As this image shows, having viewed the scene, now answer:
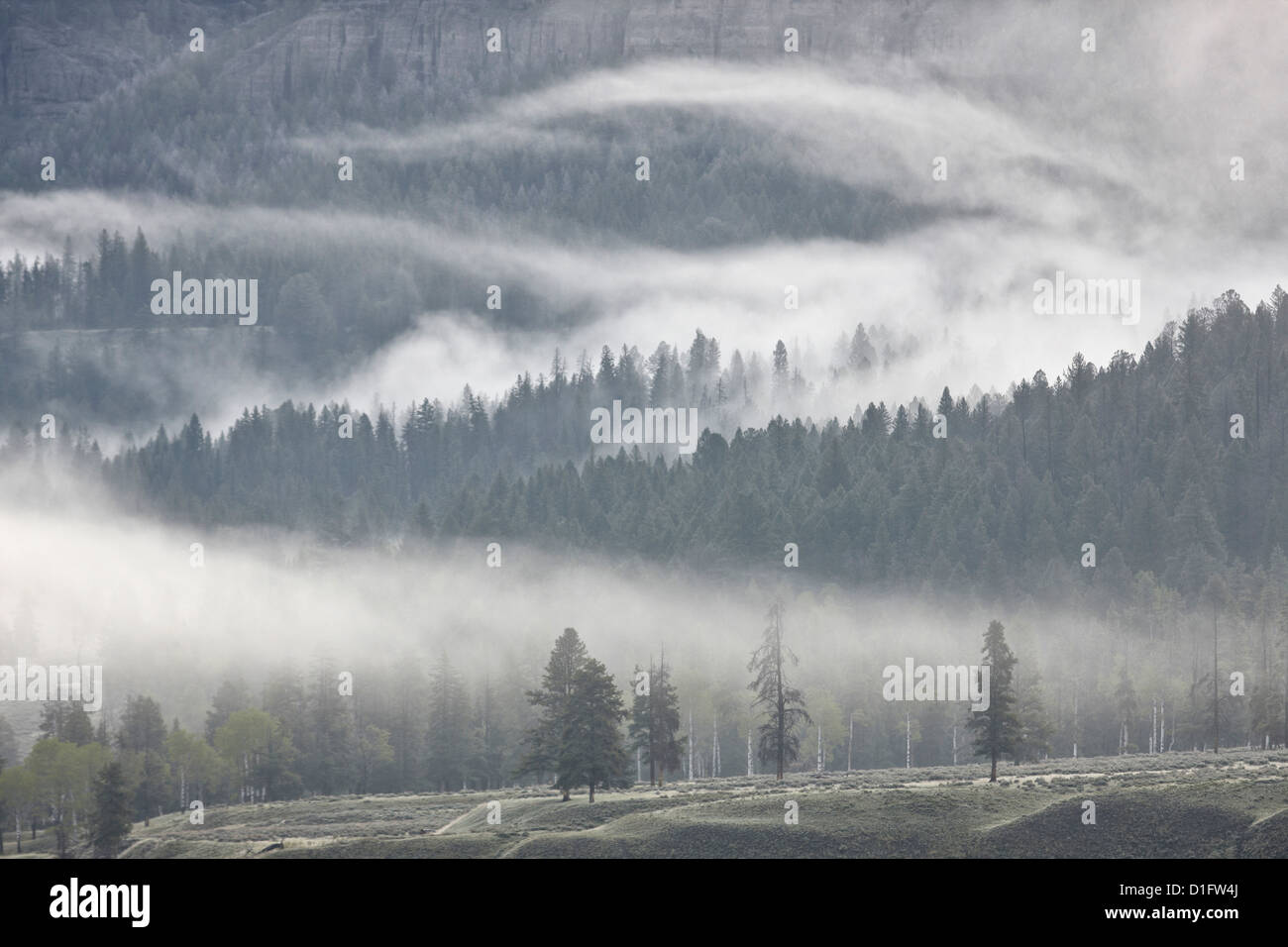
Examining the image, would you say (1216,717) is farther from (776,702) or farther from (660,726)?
(660,726)

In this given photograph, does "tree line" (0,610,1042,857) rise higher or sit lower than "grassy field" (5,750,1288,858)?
higher

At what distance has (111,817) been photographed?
420 feet

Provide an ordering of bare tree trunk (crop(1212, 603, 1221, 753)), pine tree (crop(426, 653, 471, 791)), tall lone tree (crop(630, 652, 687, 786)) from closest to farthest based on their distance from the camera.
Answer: tall lone tree (crop(630, 652, 687, 786)), bare tree trunk (crop(1212, 603, 1221, 753)), pine tree (crop(426, 653, 471, 791))

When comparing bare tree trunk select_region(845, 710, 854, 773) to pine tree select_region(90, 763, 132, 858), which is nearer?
pine tree select_region(90, 763, 132, 858)

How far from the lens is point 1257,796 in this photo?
113m

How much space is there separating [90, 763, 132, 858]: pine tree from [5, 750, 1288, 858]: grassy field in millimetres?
1597

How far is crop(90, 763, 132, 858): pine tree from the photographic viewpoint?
420ft

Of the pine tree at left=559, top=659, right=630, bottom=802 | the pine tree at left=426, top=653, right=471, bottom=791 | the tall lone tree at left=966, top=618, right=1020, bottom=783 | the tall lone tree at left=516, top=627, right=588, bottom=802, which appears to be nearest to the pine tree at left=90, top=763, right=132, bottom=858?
the tall lone tree at left=516, top=627, right=588, bottom=802

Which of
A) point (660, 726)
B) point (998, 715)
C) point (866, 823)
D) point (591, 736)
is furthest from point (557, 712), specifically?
point (998, 715)

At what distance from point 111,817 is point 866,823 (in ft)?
168

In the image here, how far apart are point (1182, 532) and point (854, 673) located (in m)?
51.8

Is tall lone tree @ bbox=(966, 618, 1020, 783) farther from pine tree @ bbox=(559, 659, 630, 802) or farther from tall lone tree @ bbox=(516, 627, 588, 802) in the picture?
tall lone tree @ bbox=(516, 627, 588, 802)
